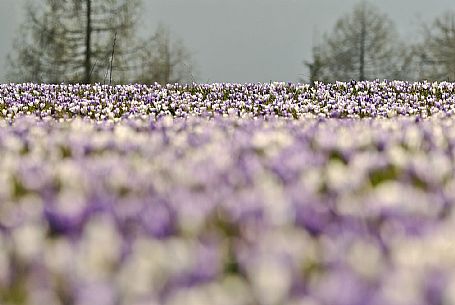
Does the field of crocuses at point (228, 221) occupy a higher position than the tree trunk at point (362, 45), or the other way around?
the tree trunk at point (362, 45)

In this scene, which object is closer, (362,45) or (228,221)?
(228,221)

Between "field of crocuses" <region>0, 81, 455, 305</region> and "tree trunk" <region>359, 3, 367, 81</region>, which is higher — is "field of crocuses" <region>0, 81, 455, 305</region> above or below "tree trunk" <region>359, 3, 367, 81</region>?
below

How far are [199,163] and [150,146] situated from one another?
0.97 meters

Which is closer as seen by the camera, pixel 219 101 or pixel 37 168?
pixel 37 168

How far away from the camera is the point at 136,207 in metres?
3.12

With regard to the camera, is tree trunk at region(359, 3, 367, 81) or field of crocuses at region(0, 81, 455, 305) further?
tree trunk at region(359, 3, 367, 81)

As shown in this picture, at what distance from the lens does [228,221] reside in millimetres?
3006

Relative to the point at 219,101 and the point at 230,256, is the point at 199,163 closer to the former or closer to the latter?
the point at 230,256

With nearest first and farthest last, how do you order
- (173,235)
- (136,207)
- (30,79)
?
(173,235)
(136,207)
(30,79)

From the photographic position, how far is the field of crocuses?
211 centimetres

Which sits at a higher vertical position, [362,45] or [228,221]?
[362,45]

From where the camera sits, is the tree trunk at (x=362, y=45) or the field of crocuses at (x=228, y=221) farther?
the tree trunk at (x=362, y=45)

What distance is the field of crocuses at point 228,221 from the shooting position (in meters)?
2.11

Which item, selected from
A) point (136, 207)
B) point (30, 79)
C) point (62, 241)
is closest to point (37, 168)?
point (136, 207)
